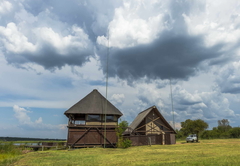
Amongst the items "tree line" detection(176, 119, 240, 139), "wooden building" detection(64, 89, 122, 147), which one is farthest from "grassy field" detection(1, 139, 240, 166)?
"tree line" detection(176, 119, 240, 139)

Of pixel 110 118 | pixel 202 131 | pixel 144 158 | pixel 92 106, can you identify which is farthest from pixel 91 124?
pixel 202 131

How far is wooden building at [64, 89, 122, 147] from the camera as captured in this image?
2895cm

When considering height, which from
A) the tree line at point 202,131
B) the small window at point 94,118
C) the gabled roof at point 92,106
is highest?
the gabled roof at point 92,106

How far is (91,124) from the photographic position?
1171 inches

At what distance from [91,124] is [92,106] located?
297cm

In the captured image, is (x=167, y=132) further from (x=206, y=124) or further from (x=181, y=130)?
(x=181, y=130)

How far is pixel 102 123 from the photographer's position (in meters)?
30.0

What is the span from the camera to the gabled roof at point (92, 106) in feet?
97.7

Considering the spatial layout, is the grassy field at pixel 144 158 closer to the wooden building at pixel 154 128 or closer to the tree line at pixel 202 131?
the wooden building at pixel 154 128

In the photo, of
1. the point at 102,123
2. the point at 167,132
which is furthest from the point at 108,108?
the point at 167,132

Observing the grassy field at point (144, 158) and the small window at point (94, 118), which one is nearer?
the grassy field at point (144, 158)

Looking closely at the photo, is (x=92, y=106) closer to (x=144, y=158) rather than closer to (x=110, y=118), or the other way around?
(x=110, y=118)

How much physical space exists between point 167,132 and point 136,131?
24.1 feet

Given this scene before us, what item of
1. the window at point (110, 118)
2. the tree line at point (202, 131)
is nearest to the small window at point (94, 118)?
the window at point (110, 118)
